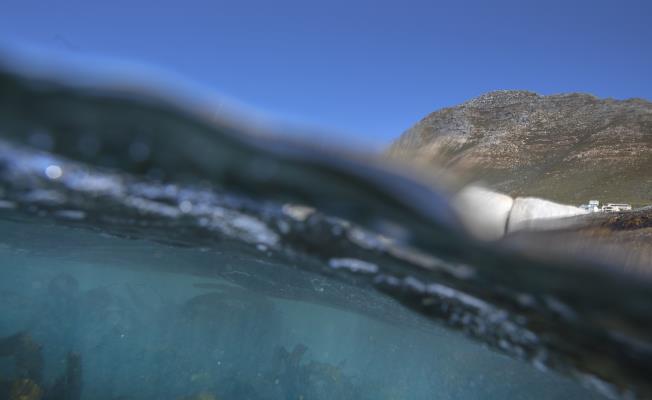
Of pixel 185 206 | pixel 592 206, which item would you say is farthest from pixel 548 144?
pixel 185 206

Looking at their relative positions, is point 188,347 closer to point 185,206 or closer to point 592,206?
point 185,206

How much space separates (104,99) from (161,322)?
1331 inches

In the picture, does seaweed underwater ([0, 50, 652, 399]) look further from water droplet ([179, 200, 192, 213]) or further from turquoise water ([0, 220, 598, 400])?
turquoise water ([0, 220, 598, 400])

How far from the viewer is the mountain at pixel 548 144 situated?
7637 millimetres

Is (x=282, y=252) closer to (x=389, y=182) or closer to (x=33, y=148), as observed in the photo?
(x=389, y=182)

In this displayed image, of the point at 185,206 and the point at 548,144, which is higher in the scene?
the point at 548,144

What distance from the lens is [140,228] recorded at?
1098 centimetres

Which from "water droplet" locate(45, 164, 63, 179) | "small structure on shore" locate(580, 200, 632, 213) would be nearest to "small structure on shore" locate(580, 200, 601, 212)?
"small structure on shore" locate(580, 200, 632, 213)

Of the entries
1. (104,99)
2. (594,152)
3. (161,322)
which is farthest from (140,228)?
(161,322)

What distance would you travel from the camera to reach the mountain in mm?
7637

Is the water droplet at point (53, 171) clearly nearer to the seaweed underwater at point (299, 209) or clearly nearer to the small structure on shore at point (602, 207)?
the seaweed underwater at point (299, 209)

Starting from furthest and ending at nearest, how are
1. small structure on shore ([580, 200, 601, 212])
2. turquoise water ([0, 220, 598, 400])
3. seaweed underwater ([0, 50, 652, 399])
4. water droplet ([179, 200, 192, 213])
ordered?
1. turquoise water ([0, 220, 598, 400])
2. water droplet ([179, 200, 192, 213])
3. small structure on shore ([580, 200, 601, 212])
4. seaweed underwater ([0, 50, 652, 399])

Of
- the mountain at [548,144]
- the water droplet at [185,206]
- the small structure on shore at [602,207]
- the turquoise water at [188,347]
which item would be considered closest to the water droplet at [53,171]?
the water droplet at [185,206]

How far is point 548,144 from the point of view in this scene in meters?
8.16
